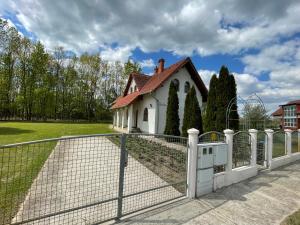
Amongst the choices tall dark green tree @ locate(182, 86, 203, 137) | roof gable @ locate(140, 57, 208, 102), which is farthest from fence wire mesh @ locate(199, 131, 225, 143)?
roof gable @ locate(140, 57, 208, 102)

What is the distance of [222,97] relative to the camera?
37.1 ft

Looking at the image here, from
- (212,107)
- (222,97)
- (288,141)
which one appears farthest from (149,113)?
(288,141)

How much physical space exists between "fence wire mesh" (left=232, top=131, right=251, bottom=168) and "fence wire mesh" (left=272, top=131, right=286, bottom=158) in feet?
6.06

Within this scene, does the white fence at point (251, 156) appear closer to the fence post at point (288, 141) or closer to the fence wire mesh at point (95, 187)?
the fence post at point (288, 141)

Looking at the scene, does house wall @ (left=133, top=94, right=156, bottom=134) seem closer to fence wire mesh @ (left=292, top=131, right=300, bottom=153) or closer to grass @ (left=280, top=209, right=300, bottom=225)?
fence wire mesh @ (left=292, top=131, right=300, bottom=153)

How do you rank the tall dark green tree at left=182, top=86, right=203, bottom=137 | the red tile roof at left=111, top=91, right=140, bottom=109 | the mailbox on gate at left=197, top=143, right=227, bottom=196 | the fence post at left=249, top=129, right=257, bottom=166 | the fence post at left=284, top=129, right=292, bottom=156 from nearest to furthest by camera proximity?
the mailbox on gate at left=197, top=143, right=227, bottom=196 < the fence post at left=249, top=129, right=257, bottom=166 < the fence post at left=284, top=129, right=292, bottom=156 < the tall dark green tree at left=182, top=86, right=203, bottom=137 < the red tile roof at left=111, top=91, right=140, bottom=109

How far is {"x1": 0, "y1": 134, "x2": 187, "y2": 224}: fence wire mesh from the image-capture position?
3275 millimetres

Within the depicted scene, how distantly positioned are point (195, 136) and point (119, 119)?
2073cm

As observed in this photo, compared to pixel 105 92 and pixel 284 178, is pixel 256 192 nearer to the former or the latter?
pixel 284 178

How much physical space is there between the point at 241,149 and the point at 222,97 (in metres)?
5.72

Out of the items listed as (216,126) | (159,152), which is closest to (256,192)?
(159,152)

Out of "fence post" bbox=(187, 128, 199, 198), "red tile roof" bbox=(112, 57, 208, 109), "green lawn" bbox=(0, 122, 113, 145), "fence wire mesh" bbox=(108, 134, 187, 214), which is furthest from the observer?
"red tile roof" bbox=(112, 57, 208, 109)

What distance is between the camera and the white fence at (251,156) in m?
4.43

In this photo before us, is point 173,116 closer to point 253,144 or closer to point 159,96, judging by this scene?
point 159,96
